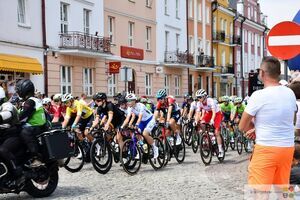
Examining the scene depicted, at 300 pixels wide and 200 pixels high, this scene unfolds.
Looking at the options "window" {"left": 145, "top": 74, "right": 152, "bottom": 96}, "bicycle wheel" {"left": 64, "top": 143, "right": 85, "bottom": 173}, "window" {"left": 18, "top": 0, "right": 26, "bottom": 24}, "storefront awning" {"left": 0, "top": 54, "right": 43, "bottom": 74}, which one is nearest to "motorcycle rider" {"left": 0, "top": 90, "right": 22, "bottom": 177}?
"bicycle wheel" {"left": 64, "top": 143, "right": 85, "bottom": 173}

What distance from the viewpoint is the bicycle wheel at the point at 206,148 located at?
1327cm

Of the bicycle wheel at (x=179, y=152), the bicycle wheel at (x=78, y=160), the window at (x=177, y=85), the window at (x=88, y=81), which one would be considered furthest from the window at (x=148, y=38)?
the bicycle wheel at (x=78, y=160)

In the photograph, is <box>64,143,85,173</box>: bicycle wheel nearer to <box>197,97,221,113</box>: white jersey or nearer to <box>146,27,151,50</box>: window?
<box>197,97,221,113</box>: white jersey

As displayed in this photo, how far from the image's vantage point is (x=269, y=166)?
5.04 m

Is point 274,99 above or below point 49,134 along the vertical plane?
above

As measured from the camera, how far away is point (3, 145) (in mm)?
8211

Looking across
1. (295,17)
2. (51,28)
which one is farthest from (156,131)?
(51,28)

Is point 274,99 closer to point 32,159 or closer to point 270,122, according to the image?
point 270,122

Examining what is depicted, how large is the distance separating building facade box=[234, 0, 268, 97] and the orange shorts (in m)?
55.4

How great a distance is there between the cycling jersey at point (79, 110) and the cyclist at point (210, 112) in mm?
2941

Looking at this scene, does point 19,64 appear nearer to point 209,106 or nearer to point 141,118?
point 209,106

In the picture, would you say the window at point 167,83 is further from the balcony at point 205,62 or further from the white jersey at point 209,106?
the white jersey at point 209,106

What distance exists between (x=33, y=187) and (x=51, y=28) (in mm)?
18498

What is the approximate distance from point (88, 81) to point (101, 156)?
18376 millimetres
